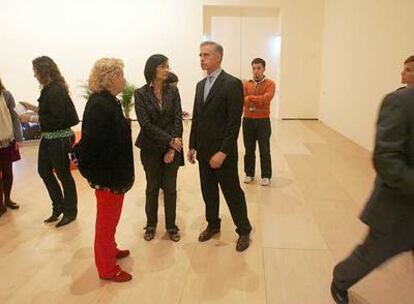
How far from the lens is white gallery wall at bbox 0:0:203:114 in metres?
8.67

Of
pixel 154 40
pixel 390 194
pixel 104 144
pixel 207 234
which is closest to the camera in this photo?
pixel 390 194

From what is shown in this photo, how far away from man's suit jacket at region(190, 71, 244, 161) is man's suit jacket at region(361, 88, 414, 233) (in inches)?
44.9

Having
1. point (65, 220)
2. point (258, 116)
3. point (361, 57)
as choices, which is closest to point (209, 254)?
point (65, 220)

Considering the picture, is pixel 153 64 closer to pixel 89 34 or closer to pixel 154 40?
pixel 154 40

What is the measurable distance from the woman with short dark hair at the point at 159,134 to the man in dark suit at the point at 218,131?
179 mm

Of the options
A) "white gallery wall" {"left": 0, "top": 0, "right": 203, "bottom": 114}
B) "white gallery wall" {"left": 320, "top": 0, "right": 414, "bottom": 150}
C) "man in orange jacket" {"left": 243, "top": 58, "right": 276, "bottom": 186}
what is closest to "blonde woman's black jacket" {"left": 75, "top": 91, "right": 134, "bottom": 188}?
"man in orange jacket" {"left": 243, "top": 58, "right": 276, "bottom": 186}

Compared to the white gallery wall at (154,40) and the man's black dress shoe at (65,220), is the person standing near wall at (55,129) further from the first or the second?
the white gallery wall at (154,40)

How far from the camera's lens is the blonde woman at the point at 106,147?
2.13 m

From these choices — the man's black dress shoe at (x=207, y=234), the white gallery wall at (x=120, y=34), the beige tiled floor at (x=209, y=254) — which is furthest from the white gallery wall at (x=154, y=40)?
the man's black dress shoe at (x=207, y=234)

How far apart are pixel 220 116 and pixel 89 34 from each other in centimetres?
741

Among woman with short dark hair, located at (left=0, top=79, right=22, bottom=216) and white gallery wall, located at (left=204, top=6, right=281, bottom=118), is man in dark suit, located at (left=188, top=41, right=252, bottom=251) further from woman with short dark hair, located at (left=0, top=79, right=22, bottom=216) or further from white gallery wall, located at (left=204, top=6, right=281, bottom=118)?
white gallery wall, located at (left=204, top=6, right=281, bottom=118)

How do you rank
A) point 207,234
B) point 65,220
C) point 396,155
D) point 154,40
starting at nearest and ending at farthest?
point 396,155 → point 207,234 → point 65,220 → point 154,40

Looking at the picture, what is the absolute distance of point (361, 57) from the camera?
6.34m

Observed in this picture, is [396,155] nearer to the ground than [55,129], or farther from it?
farther from it
